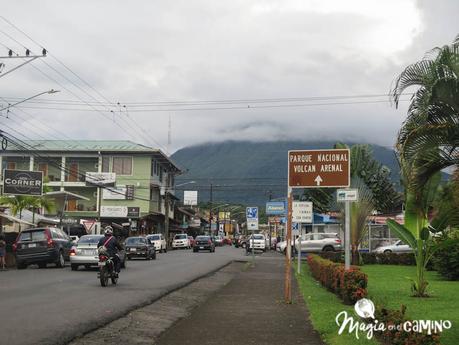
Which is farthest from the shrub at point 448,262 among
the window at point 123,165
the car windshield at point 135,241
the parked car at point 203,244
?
the window at point 123,165

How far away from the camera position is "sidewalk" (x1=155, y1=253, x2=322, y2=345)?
898 centimetres

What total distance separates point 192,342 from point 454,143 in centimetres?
495

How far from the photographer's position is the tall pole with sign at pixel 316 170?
13.7 meters

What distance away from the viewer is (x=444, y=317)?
10820mm

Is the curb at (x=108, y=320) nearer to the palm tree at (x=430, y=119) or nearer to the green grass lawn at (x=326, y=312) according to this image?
the green grass lawn at (x=326, y=312)

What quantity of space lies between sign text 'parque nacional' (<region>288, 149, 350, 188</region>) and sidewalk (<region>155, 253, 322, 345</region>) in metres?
2.75

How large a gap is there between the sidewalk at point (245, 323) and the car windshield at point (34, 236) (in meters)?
13.0

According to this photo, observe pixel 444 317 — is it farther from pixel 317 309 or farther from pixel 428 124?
pixel 428 124

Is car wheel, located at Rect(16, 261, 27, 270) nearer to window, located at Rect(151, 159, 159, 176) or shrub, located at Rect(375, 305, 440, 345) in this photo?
shrub, located at Rect(375, 305, 440, 345)

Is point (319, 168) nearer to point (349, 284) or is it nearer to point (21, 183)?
point (349, 284)

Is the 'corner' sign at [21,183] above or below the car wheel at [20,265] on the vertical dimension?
above

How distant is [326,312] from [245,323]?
179 centimetres

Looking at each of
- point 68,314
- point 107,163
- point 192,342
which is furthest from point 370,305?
point 107,163

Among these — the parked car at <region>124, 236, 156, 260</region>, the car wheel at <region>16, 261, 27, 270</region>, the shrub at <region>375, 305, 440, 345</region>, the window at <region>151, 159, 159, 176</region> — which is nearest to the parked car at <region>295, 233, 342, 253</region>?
the parked car at <region>124, 236, 156, 260</region>
